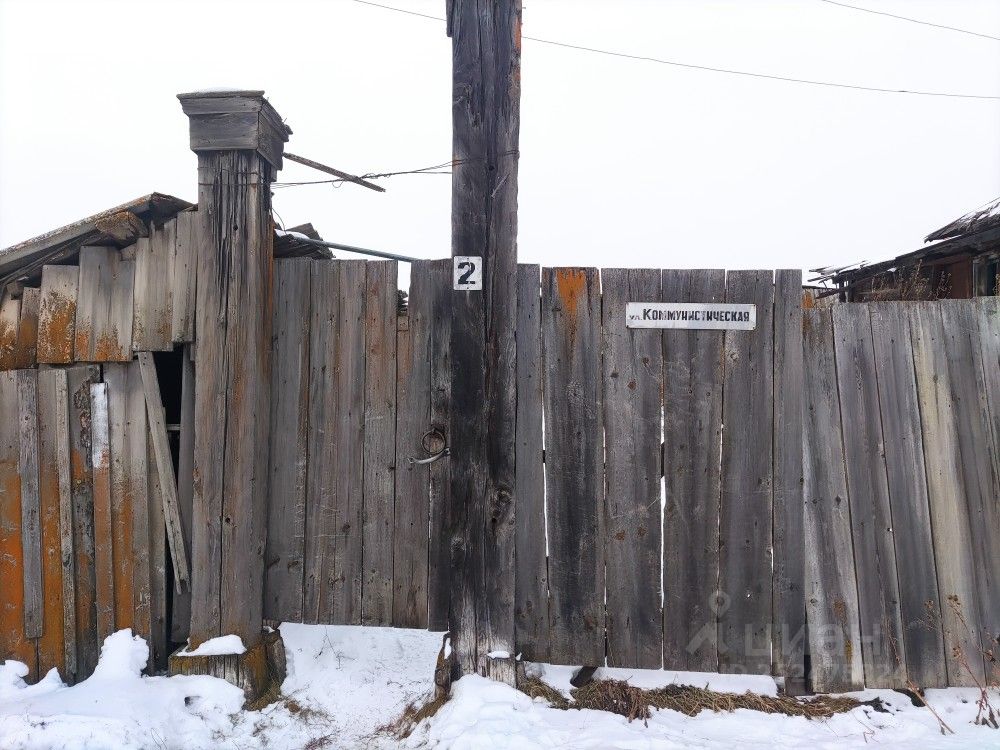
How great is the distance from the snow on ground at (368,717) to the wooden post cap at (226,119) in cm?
282

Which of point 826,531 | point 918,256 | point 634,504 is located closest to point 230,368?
point 634,504

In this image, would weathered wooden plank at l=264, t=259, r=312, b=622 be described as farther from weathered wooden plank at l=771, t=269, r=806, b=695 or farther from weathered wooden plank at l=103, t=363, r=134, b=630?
weathered wooden plank at l=771, t=269, r=806, b=695

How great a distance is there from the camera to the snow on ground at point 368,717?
2.47 meters

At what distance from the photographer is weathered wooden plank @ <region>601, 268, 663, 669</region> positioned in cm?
298

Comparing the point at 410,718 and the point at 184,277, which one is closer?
the point at 410,718

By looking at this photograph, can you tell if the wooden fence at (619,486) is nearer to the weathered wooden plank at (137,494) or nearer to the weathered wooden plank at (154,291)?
the weathered wooden plank at (137,494)

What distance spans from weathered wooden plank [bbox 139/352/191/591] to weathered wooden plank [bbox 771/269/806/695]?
3321mm

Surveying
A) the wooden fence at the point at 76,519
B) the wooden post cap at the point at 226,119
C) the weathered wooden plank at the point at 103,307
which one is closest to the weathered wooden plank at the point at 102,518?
the wooden fence at the point at 76,519

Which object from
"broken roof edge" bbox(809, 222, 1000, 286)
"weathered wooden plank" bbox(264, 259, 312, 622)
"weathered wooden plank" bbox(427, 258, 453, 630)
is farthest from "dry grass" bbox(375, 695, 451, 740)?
"broken roof edge" bbox(809, 222, 1000, 286)

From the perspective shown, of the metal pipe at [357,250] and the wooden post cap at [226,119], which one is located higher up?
the wooden post cap at [226,119]

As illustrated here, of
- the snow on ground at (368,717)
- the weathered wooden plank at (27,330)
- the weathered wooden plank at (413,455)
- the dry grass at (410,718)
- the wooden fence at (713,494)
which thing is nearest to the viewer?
the snow on ground at (368,717)

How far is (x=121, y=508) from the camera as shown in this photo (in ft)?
10.0

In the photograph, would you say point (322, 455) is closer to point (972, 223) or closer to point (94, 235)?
point (94, 235)

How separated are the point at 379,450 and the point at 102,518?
1.63 m
